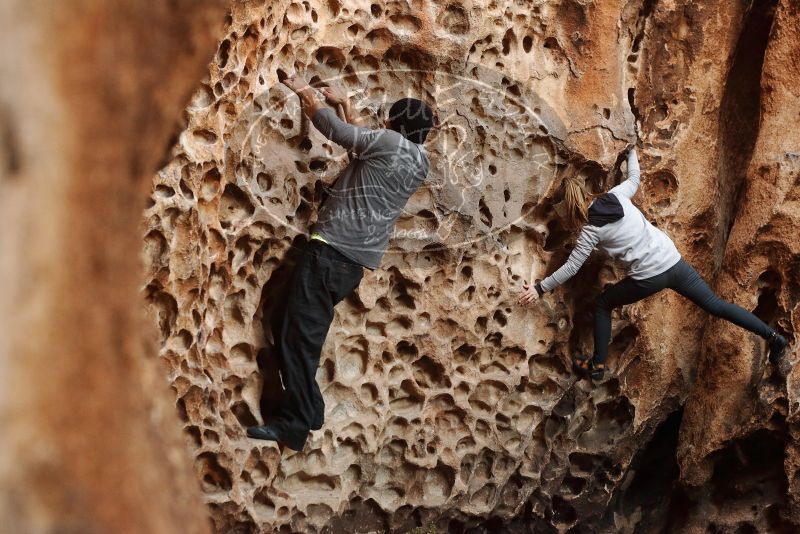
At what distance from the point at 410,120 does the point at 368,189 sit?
1.17 feet

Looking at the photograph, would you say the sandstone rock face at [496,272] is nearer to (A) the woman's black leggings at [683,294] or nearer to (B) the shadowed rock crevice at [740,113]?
(B) the shadowed rock crevice at [740,113]

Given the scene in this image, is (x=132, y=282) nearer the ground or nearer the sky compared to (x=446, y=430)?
nearer the sky

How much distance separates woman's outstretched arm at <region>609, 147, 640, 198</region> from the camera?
4648mm

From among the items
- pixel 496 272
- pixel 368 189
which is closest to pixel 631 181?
pixel 496 272

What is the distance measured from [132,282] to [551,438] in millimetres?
3518

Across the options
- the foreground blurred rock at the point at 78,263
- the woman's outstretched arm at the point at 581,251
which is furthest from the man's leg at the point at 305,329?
the foreground blurred rock at the point at 78,263

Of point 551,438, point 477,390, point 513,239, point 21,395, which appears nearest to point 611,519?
point 551,438

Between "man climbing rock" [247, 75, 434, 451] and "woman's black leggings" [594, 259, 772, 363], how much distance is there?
1209mm

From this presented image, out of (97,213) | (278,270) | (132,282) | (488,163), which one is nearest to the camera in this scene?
(97,213)

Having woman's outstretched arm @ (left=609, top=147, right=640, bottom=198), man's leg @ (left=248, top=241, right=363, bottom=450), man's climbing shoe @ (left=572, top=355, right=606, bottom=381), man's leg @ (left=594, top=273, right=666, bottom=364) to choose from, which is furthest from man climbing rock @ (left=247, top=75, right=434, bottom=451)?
man's climbing shoe @ (left=572, top=355, right=606, bottom=381)

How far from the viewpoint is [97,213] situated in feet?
6.14

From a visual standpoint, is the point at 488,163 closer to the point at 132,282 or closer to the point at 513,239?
the point at 513,239

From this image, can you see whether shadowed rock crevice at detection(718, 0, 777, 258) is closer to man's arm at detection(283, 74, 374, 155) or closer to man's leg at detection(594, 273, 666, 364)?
man's leg at detection(594, 273, 666, 364)

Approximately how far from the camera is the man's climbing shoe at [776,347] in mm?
4859
